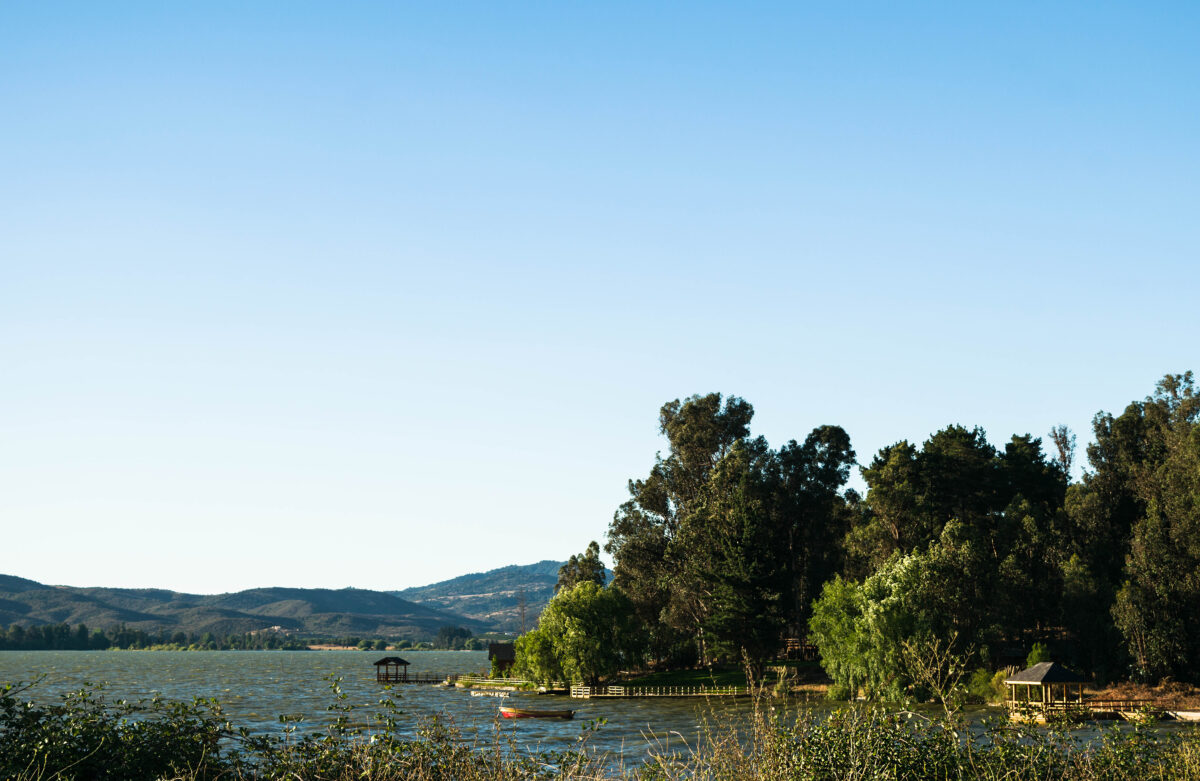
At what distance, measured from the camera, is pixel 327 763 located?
15656 millimetres

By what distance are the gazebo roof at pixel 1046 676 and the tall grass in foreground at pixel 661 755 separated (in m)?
41.7

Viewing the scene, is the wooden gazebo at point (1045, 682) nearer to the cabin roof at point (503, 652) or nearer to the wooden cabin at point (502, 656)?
the wooden cabin at point (502, 656)

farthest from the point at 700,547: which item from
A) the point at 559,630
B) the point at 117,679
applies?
the point at 117,679

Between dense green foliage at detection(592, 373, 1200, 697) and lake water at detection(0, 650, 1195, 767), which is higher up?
dense green foliage at detection(592, 373, 1200, 697)

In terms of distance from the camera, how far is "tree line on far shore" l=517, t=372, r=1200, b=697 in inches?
2357

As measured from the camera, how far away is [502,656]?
10331 centimetres

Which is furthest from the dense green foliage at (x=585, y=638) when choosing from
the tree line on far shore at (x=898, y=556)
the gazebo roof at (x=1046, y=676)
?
the gazebo roof at (x=1046, y=676)

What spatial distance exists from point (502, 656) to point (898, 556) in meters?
51.4

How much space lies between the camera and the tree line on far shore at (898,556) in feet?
196

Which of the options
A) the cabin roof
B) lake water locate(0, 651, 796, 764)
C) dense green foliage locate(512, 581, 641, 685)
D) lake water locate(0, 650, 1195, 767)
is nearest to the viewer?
lake water locate(0, 650, 1195, 767)

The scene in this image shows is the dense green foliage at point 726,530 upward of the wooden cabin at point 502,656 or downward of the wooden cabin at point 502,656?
upward

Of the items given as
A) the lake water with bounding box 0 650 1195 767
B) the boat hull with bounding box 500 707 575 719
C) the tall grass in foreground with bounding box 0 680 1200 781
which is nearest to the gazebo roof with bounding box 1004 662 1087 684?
the lake water with bounding box 0 650 1195 767

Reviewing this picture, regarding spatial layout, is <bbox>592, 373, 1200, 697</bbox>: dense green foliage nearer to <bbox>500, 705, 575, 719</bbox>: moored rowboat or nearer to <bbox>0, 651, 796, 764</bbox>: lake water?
<bbox>0, 651, 796, 764</bbox>: lake water

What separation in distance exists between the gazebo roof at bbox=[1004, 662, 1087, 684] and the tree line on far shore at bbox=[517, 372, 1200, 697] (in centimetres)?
544
